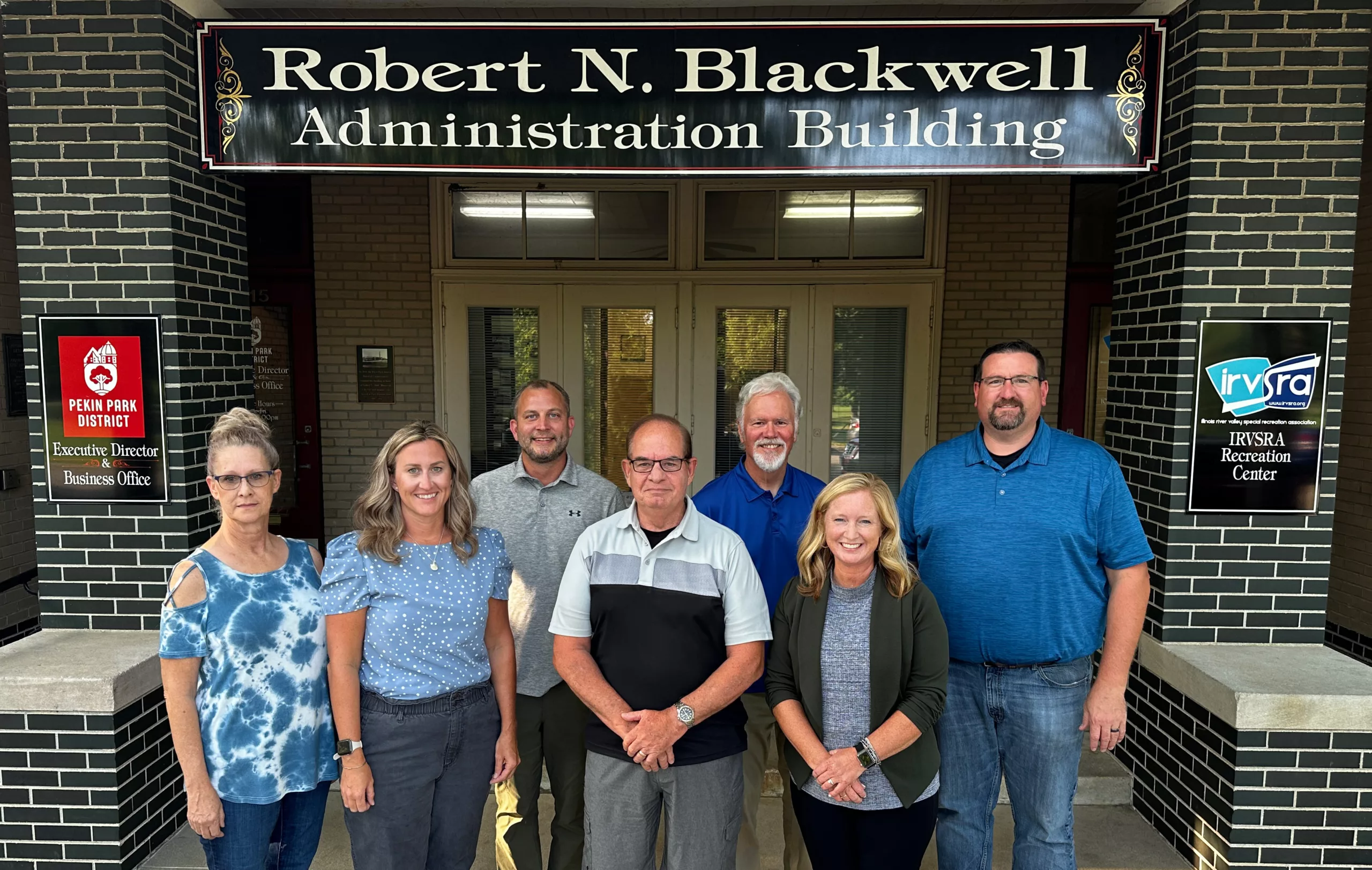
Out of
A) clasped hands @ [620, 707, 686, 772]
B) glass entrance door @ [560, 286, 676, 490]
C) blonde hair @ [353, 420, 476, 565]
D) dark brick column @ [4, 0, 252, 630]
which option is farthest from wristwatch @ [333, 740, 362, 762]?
glass entrance door @ [560, 286, 676, 490]

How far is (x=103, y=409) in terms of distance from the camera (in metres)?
3.26

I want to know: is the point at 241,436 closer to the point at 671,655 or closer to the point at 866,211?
the point at 671,655

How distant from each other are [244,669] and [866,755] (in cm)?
170

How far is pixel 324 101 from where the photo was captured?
3.25 meters

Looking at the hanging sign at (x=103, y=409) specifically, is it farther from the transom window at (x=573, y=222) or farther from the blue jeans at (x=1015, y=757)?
the blue jeans at (x=1015, y=757)

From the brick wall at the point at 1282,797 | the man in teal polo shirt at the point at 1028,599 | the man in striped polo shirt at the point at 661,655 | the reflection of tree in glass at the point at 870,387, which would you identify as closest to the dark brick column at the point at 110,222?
the man in striped polo shirt at the point at 661,655

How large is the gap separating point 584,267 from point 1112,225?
3782 mm

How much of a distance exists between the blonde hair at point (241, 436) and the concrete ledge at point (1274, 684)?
11.1ft

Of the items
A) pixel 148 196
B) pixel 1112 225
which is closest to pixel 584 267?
pixel 148 196

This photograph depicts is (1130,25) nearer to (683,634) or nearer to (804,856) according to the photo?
(683,634)

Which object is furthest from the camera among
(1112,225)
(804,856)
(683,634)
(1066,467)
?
(1112,225)

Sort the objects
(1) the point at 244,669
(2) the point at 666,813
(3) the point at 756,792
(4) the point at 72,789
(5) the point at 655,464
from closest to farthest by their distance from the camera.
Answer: (1) the point at 244,669, (5) the point at 655,464, (2) the point at 666,813, (3) the point at 756,792, (4) the point at 72,789

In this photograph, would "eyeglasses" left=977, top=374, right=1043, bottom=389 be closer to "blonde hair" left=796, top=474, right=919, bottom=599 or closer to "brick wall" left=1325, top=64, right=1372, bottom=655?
"blonde hair" left=796, top=474, right=919, bottom=599

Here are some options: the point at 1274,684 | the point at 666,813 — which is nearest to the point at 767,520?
the point at 666,813
